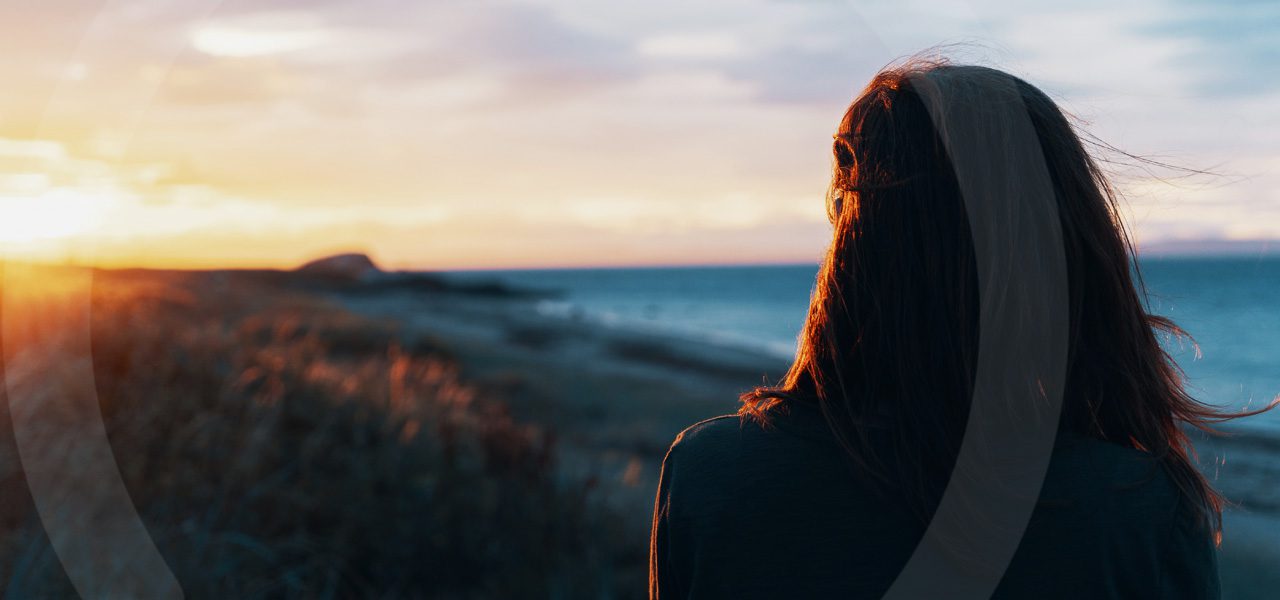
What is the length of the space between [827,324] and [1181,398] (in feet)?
2.10

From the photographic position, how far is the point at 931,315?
133cm

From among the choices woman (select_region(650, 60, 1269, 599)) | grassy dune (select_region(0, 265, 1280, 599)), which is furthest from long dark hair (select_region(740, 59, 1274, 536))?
grassy dune (select_region(0, 265, 1280, 599))

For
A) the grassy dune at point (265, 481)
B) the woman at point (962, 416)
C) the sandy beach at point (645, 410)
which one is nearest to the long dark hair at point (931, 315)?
the woman at point (962, 416)

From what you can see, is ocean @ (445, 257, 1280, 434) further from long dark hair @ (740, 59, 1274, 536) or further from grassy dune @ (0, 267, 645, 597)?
grassy dune @ (0, 267, 645, 597)

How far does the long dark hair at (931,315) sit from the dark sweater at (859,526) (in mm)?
43

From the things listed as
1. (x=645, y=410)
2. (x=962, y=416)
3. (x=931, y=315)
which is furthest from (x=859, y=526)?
(x=645, y=410)

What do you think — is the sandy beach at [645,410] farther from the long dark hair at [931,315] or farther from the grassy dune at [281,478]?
the grassy dune at [281,478]

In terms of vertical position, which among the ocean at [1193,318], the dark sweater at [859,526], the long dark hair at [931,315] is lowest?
the ocean at [1193,318]

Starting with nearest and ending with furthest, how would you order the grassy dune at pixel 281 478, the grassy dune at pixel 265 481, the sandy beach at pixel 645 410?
the grassy dune at pixel 265 481, the grassy dune at pixel 281 478, the sandy beach at pixel 645 410

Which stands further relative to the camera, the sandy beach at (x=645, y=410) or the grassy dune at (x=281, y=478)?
the sandy beach at (x=645, y=410)

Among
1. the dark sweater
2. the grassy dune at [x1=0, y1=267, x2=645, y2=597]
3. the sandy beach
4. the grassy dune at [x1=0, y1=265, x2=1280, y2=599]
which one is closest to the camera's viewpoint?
the dark sweater

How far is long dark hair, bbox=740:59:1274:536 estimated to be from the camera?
4.26 feet

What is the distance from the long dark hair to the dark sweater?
0.04m

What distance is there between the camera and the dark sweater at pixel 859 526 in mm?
1242
